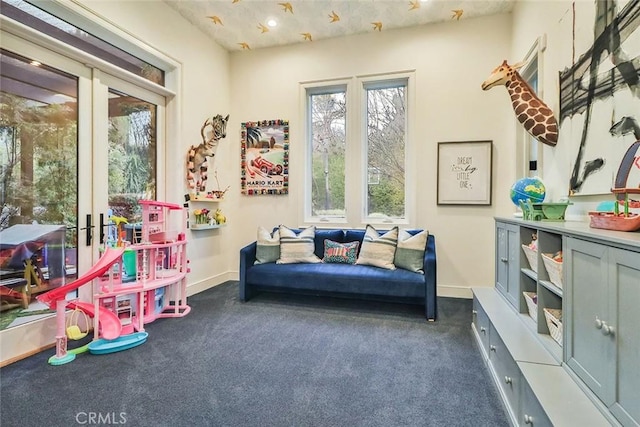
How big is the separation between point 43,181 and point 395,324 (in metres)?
3.21

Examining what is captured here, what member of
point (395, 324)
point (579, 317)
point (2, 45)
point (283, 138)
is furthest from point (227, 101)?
point (579, 317)

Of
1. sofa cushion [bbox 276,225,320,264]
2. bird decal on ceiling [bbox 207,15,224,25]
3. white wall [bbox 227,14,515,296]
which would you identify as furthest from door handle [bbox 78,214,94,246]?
bird decal on ceiling [bbox 207,15,224,25]

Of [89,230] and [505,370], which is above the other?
[89,230]

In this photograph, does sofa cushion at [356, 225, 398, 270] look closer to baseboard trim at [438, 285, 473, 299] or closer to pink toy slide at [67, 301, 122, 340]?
baseboard trim at [438, 285, 473, 299]

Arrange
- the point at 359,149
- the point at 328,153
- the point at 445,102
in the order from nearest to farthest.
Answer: the point at 445,102
the point at 359,149
the point at 328,153

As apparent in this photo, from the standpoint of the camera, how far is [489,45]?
142 inches

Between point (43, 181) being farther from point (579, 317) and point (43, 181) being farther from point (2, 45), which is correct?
point (579, 317)

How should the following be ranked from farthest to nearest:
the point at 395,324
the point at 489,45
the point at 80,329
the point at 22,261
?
the point at 489,45, the point at 395,324, the point at 80,329, the point at 22,261

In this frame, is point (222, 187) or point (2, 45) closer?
point (2, 45)

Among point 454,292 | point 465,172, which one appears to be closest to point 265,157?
point 465,172

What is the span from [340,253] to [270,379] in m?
1.86

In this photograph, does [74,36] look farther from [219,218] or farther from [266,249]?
[266,249]

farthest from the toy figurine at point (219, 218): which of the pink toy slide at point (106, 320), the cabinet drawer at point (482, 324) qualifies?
the cabinet drawer at point (482, 324)

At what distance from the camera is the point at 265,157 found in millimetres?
4406
